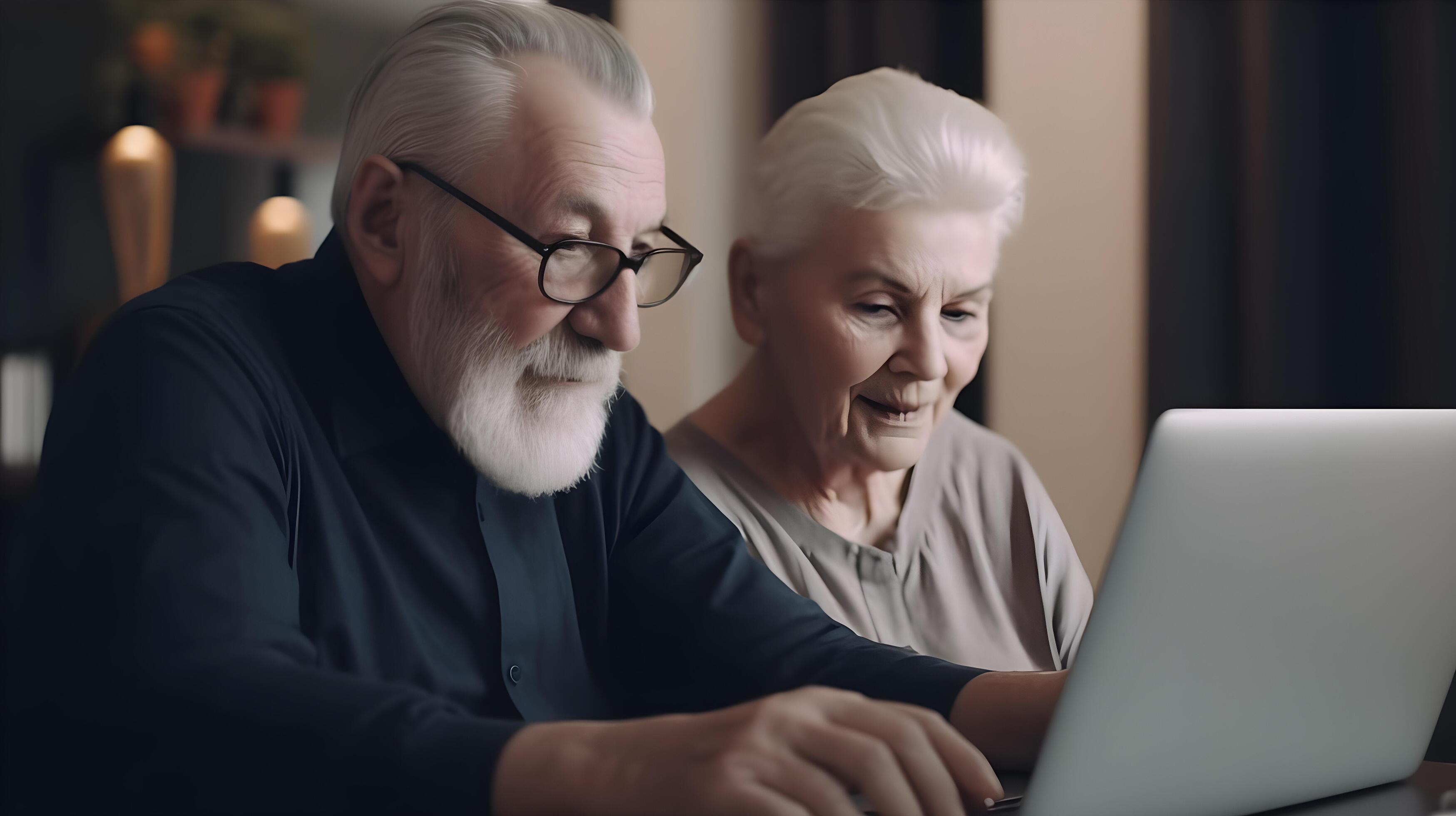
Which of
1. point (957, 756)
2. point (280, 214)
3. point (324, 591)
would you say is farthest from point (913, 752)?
point (280, 214)

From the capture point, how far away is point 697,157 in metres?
2.50

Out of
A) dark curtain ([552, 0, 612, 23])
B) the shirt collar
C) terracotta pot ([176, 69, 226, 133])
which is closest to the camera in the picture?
the shirt collar

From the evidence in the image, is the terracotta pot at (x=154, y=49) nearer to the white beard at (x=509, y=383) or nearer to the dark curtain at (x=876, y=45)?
the dark curtain at (x=876, y=45)

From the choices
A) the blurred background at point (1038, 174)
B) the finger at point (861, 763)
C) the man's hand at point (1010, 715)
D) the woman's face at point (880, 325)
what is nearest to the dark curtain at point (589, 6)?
the blurred background at point (1038, 174)

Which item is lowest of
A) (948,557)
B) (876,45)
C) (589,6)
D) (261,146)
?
(948,557)

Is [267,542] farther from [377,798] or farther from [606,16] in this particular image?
[606,16]

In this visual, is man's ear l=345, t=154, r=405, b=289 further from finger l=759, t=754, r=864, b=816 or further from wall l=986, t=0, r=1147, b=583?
wall l=986, t=0, r=1147, b=583

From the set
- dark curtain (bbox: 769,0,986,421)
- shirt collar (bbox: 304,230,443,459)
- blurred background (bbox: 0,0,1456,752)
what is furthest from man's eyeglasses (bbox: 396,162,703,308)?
dark curtain (bbox: 769,0,986,421)

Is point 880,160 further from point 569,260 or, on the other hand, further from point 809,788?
point 809,788

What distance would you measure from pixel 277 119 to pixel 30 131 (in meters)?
0.43

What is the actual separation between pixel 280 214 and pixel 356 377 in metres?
1.46

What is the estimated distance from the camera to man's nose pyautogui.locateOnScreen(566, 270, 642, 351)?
3.57 ft

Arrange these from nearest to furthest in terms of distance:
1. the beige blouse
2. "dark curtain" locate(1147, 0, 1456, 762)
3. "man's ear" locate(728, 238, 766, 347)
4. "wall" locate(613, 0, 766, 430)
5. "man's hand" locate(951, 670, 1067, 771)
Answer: "man's hand" locate(951, 670, 1067, 771)
the beige blouse
"man's ear" locate(728, 238, 766, 347)
"dark curtain" locate(1147, 0, 1456, 762)
"wall" locate(613, 0, 766, 430)

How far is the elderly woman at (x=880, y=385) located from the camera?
1476 millimetres
